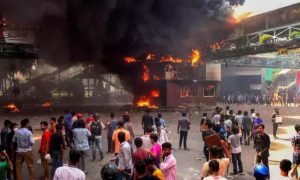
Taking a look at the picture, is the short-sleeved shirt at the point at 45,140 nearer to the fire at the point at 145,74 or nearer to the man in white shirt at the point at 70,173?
the man in white shirt at the point at 70,173

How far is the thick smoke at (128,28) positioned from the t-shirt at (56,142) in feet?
62.9

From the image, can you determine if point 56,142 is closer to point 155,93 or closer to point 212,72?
point 155,93

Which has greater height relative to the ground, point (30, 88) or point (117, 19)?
point (117, 19)

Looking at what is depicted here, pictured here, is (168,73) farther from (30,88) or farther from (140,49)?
(30,88)

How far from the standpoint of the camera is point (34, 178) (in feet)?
30.2

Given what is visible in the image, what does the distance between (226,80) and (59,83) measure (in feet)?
82.3

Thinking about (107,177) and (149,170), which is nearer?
(107,177)

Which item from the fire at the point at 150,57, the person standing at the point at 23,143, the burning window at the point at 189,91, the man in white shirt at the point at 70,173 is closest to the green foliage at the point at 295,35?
the burning window at the point at 189,91

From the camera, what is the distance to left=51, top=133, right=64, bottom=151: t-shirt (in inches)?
330

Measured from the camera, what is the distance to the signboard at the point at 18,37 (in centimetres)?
2975

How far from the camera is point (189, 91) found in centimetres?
3275

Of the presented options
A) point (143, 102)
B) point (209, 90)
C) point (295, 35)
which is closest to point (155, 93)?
point (143, 102)

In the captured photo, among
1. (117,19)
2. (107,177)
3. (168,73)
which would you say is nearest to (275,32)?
(168,73)

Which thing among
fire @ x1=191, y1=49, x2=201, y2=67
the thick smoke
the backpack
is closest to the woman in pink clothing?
the backpack
